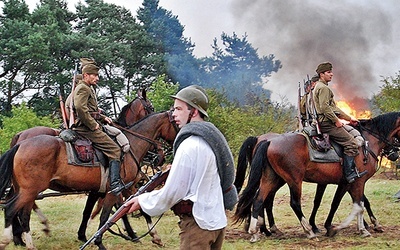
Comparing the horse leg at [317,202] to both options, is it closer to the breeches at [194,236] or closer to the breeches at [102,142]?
the breeches at [102,142]

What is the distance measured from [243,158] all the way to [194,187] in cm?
603

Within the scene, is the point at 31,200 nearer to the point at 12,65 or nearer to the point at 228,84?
the point at 12,65

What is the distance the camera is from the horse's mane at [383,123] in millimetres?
9852

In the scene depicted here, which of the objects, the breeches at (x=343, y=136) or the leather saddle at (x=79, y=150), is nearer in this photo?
the leather saddle at (x=79, y=150)

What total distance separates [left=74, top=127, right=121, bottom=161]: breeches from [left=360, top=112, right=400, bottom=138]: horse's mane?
186 inches

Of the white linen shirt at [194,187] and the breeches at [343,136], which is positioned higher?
the breeches at [343,136]

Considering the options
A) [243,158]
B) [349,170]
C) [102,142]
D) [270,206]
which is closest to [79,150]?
[102,142]

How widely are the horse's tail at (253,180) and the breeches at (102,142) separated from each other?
2321 mm

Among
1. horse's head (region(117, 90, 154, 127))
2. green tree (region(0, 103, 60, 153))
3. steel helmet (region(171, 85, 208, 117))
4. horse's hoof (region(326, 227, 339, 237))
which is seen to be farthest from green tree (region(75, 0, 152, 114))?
steel helmet (region(171, 85, 208, 117))

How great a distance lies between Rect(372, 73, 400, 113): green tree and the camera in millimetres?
22281

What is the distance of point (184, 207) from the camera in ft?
12.1

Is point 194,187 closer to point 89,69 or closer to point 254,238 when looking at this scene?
point 89,69

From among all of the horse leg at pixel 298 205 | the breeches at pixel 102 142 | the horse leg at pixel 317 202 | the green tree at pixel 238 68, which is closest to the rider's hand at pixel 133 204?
the breeches at pixel 102 142

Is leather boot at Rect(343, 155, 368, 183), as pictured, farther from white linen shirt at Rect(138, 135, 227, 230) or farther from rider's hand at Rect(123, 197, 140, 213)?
rider's hand at Rect(123, 197, 140, 213)
